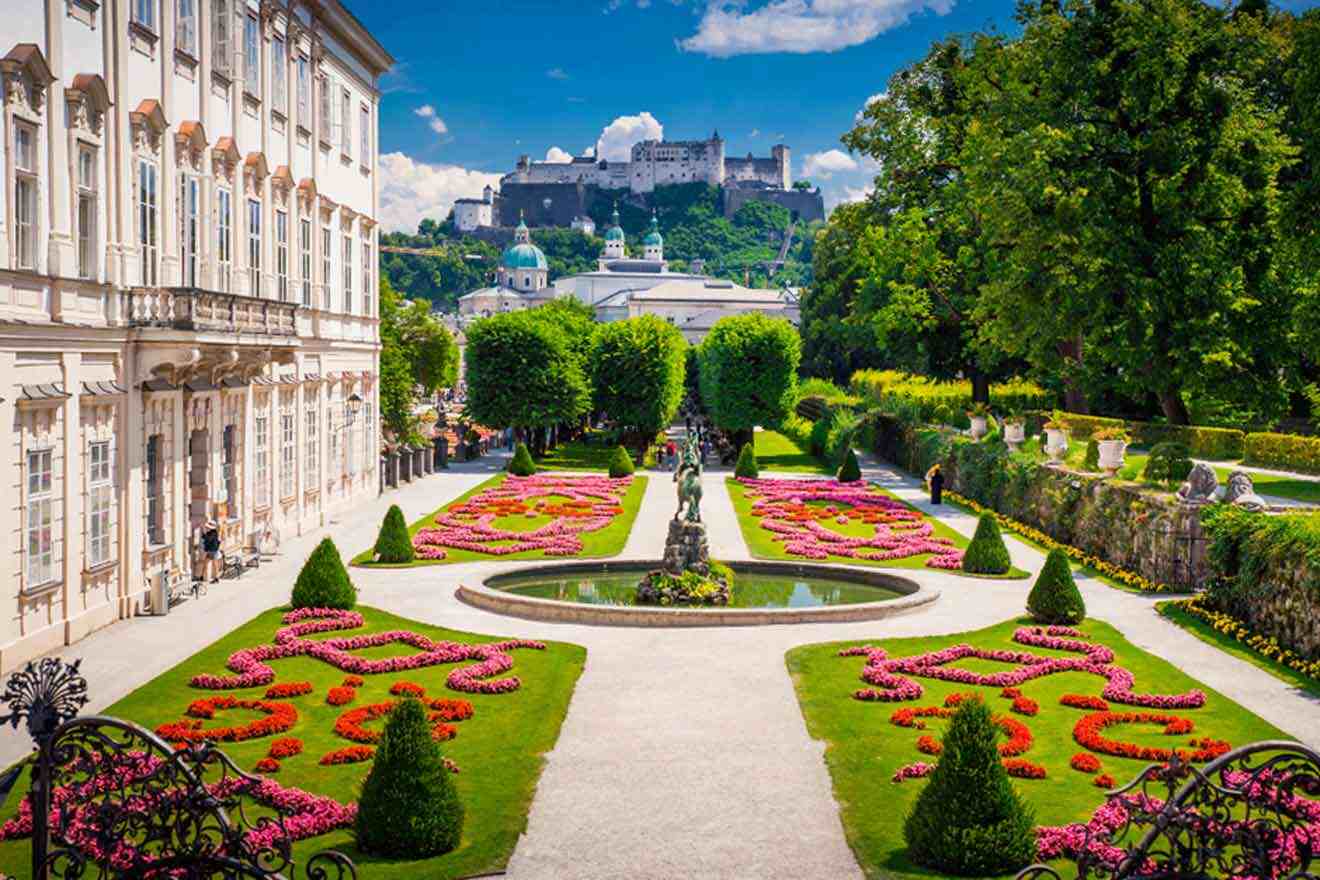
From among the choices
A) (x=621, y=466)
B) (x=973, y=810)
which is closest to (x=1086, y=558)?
(x=973, y=810)

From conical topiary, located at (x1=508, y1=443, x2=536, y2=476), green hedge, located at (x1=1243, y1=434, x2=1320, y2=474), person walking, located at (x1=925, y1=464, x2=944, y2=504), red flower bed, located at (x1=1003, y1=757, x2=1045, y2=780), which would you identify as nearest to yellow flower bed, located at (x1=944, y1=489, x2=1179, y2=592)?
person walking, located at (x1=925, y1=464, x2=944, y2=504)

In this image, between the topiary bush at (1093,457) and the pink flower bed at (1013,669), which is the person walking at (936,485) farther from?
the pink flower bed at (1013,669)

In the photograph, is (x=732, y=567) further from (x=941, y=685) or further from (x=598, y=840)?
(x=598, y=840)

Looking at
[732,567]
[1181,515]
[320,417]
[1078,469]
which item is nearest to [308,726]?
[732,567]

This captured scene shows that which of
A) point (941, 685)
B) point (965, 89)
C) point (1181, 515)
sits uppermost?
point (965, 89)

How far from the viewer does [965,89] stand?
182 ft

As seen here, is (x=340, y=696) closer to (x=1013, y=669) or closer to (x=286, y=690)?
(x=286, y=690)

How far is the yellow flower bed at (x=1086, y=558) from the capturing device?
27734 millimetres

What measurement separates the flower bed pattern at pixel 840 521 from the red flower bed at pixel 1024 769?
15385 mm

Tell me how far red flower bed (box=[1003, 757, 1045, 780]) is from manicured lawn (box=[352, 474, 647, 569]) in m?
17.2

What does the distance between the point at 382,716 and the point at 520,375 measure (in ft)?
138

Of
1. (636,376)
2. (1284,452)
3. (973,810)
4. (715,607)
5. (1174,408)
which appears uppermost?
(636,376)

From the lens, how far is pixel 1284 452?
42.7 meters

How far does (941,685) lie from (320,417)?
22.9 m
